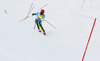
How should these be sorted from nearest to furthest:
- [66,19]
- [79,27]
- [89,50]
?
[89,50]
[79,27]
[66,19]

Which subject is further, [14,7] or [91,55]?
[14,7]

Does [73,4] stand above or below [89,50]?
above

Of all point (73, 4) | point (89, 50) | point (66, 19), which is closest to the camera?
point (89, 50)

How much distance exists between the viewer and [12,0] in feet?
37.2

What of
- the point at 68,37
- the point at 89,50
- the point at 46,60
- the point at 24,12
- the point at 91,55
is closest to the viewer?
the point at 46,60

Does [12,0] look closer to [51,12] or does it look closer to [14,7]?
[14,7]

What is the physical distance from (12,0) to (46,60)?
29.9 feet

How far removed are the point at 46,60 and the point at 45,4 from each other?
846 cm

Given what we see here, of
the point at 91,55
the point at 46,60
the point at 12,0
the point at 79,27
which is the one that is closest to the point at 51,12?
the point at 79,27

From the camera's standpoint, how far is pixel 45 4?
1115 cm

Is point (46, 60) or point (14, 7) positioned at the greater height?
point (46, 60)

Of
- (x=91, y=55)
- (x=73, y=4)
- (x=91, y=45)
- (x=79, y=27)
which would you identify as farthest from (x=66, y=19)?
(x=91, y=55)

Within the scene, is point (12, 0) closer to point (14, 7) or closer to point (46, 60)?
point (14, 7)

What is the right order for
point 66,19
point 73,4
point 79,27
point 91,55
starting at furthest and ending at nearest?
1. point 73,4
2. point 66,19
3. point 79,27
4. point 91,55
